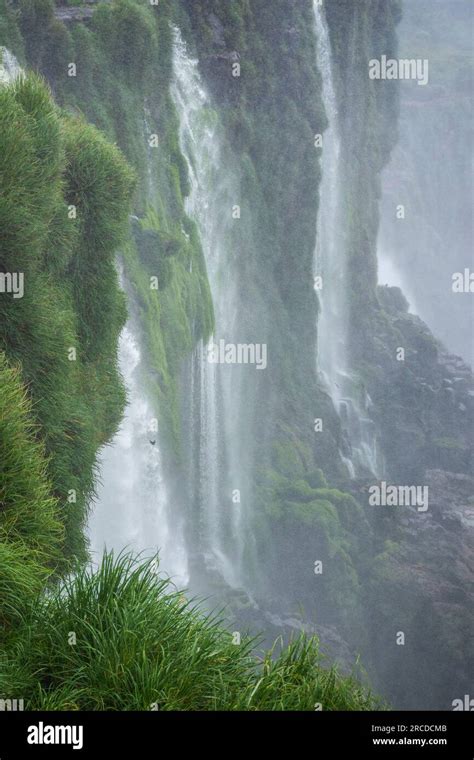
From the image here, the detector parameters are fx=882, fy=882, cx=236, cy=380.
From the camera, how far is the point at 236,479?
3591 centimetres

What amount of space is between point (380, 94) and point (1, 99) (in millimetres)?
47297

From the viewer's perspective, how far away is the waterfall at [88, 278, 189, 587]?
21.2 metres

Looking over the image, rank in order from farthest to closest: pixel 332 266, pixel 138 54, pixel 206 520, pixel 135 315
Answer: pixel 332 266, pixel 206 520, pixel 138 54, pixel 135 315

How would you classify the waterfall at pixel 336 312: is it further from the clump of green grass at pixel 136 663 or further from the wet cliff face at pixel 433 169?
the clump of green grass at pixel 136 663

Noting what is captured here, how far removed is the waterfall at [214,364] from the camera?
97.7 ft

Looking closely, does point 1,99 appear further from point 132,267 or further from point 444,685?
point 444,685

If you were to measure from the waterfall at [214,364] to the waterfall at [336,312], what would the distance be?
8951 mm

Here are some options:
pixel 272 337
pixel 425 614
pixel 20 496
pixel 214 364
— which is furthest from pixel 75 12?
pixel 425 614

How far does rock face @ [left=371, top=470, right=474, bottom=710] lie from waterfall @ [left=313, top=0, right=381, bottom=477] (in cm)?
597

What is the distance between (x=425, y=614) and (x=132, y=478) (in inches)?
752

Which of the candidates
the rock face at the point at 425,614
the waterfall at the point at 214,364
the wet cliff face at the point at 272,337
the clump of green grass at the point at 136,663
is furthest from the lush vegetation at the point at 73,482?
the rock face at the point at 425,614

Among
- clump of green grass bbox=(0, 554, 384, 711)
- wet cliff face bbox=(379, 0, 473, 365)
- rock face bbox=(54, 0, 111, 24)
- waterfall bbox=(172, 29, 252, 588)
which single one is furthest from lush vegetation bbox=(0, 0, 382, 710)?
wet cliff face bbox=(379, 0, 473, 365)
